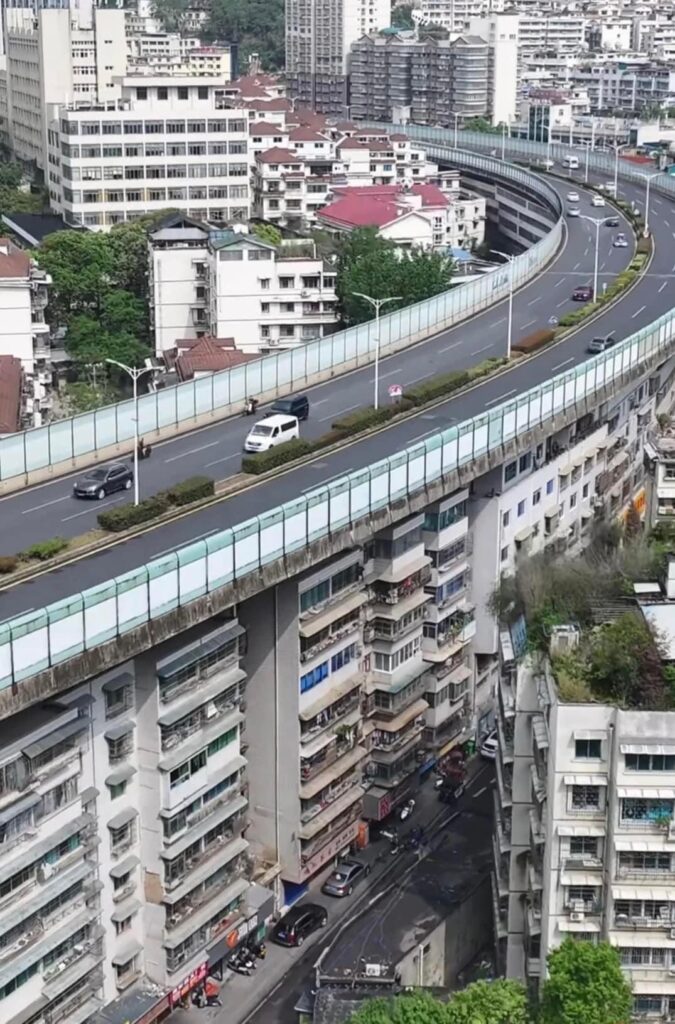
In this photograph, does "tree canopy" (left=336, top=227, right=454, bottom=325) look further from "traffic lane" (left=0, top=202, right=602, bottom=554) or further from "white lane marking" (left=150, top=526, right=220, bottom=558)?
"white lane marking" (left=150, top=526, right=220, bottom=558)

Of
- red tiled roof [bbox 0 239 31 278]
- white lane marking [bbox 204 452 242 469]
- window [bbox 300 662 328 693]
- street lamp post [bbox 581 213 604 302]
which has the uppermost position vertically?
red tiled roof [bbox 0 239 31 278]

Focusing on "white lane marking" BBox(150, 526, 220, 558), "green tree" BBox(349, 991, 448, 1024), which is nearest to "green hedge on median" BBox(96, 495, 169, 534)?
"white lane marking" BBox(150, 526, 220, 558)

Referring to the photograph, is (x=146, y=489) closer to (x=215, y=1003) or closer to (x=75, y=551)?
(x=75, y=551)

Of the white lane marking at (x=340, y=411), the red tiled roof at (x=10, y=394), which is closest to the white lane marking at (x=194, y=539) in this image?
the white lane marking at (x=340, y=411)

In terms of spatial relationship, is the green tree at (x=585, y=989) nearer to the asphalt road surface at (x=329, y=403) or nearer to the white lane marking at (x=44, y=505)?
the asphalt road surface at (x=329, y=403)

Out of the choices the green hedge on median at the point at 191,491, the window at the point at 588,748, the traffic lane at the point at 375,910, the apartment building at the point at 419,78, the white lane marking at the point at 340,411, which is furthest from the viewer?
the apartment building at the point at 419,78

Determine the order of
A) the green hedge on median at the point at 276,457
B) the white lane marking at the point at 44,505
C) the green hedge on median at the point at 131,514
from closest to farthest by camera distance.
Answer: the green hedge on median at the point at 131,514
the white lane marking at the point at 44,505
the green hedge on median at the point at 276,457

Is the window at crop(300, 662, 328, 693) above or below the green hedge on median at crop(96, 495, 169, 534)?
below
